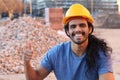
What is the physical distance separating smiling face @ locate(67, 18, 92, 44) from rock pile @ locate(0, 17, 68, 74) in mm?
6400

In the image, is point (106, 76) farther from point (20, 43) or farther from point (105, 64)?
point (20, 43)

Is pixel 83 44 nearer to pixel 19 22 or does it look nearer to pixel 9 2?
pixel 19 22

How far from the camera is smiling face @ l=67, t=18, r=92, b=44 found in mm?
2760

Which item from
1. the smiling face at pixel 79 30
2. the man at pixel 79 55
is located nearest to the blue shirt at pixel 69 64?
the man at pixel 79 55

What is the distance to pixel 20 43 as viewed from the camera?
1360 centimetres


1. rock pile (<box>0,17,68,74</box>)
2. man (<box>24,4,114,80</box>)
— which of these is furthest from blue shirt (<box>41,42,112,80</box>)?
rock pile (<box>0,17,68,74</box>)

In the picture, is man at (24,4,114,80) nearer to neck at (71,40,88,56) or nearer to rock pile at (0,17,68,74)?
neck at (71,40,88,56)

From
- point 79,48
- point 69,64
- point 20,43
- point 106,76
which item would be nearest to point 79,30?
point 79,48

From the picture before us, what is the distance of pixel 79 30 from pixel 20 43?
10.9 meters

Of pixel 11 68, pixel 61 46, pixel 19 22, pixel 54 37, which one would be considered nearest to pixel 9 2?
pixel 19 22

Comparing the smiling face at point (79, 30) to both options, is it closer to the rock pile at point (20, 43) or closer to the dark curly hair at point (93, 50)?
the dark curly hair at point (93, 50)

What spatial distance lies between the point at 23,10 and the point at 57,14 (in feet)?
116

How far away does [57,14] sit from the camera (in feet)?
77.7

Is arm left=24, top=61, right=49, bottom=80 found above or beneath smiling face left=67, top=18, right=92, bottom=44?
beneath
